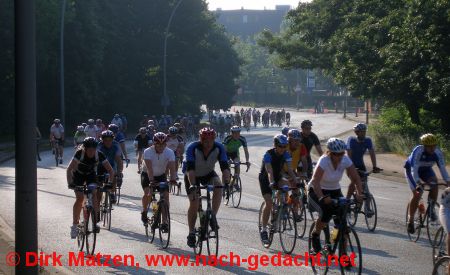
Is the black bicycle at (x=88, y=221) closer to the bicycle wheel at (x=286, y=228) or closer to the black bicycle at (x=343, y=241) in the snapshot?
the bicycle wheel at (x=286, y=228)

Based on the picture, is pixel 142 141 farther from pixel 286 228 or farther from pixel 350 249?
pixel 350 249

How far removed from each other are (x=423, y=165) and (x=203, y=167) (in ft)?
11.6

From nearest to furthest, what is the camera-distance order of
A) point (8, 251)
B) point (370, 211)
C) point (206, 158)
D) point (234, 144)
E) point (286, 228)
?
point (8, 251) < point (206, 158) < point (286, 228) < point (370, 211) < point (234, 144)

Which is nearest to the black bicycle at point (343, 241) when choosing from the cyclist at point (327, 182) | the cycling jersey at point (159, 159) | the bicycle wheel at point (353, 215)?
the cyclist at point (327, 182)

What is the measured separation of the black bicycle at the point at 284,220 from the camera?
12523 mm

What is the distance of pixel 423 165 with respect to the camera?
523 inches

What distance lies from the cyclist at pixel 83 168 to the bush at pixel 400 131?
22392mm

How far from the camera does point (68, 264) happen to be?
11.5 meters

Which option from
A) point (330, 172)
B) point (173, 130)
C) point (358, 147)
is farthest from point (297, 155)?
point (173, 130)

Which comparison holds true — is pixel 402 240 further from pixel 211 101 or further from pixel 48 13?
pixel 211 101

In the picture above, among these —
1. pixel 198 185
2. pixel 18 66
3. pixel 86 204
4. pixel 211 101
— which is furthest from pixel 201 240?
pixel 211 101

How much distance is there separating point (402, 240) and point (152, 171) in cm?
417

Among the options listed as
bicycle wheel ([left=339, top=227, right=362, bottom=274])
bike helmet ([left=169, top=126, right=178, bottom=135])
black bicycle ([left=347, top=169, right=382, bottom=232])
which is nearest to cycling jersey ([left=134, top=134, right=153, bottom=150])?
bike helmet ([left=169, top=126, right=178, bottom=135])

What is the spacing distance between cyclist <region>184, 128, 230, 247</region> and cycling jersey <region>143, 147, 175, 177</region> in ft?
4.42
